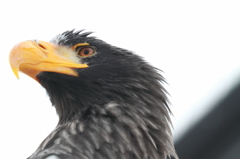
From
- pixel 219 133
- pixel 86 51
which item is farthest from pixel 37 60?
pixel 219 133

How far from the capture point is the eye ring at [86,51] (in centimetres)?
283

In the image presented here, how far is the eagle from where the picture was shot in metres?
2.38

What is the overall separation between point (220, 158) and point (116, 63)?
38.1 inches

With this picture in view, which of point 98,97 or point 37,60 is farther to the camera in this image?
point 98,97

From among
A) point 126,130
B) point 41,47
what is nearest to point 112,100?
point 126,130

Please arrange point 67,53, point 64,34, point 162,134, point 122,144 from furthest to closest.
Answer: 1. point 64,34
2. point 67,53
3. point 162,134
4. point 122,144

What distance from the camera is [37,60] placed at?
101 inches

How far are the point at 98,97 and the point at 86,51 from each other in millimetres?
339

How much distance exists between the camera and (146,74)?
2.92 m

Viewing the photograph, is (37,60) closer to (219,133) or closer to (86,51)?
(86,51)

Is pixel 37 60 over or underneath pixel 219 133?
over

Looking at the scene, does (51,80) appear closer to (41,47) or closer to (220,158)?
(41,47)

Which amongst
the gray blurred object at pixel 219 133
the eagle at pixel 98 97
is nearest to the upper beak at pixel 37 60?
the eagle at pixel 98 97

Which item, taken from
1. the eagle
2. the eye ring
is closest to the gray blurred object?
the eagle
